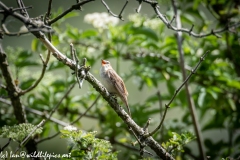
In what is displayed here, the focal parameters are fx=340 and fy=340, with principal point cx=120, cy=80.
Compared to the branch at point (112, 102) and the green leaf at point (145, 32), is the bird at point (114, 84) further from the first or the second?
the green leaf at point (145, 32)

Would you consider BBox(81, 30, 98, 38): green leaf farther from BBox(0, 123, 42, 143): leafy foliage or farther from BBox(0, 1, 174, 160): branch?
BBox(0, 123, 42, 143): leafy foliage

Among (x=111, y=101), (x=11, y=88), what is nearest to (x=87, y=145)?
(x=111, y=101)

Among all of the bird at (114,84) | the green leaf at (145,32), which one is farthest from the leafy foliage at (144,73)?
the bird at (114,84)

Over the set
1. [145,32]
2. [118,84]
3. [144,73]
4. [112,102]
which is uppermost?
[145,32]

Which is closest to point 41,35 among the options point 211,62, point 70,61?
point 70,61

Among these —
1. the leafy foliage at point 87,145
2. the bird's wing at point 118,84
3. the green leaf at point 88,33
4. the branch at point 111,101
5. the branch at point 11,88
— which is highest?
the green leaf at point 88,33

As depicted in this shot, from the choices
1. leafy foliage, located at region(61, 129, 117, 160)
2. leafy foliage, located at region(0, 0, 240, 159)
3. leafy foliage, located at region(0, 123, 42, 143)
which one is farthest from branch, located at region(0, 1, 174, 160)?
leafy foliage, located at region(0, 0, 240, 159)

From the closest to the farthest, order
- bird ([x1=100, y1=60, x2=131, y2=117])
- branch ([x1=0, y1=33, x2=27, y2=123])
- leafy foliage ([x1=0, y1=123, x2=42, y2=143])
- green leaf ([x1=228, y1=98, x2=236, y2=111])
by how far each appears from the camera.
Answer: leafy foliage ([x1=0, y1=123, x2=42, y2=143]) → branch ([x1=0, y1=33, x2=27, y2=123]) → bird ([x1=100, y1=60, x2=131, y2=117]) → green leaf ([x1=228, y1=98, x2=236, y2=111])

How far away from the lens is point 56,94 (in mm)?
3801

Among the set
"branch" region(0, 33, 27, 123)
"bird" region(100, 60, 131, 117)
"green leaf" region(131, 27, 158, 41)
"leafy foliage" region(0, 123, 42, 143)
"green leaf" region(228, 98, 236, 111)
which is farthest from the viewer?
"green leaf" region(228, 98, 236, 111)

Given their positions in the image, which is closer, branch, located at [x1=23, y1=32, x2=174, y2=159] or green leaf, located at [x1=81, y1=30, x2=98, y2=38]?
branch, located at [x1=23, y1=32, x2=174, y2=159]

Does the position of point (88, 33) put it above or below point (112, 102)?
above

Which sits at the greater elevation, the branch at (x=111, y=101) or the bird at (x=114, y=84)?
the bird at (x=114, y=84)

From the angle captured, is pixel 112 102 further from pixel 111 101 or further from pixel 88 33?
pixel 88 33
